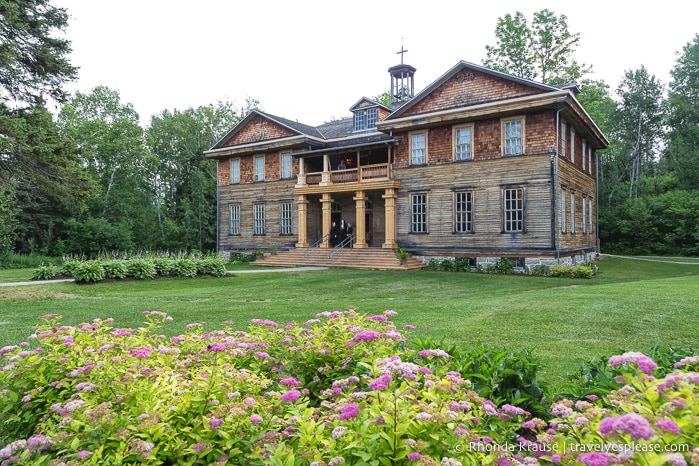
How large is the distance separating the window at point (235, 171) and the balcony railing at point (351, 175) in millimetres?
6047

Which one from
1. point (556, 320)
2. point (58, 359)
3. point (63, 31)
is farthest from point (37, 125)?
point (556, 320)

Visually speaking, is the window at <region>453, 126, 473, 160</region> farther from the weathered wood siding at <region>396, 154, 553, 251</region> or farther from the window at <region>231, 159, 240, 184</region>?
the window at <region>231, 159, 240, 184</region>

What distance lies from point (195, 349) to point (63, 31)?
15699mm

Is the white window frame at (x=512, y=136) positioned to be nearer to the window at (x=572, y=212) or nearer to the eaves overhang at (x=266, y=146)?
the window at (x=572, y=212)

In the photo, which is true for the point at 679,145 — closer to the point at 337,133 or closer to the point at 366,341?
the point at 337,133

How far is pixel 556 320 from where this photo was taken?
29.0 ft

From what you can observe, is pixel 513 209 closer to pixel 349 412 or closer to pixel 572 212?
pixel 572 212

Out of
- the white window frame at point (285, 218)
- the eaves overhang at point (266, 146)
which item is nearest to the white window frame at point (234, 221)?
the eaves overhang at point (266, 146)

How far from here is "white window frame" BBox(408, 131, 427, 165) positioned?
24.1 meters

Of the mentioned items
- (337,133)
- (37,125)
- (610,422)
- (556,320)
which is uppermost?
(337,133)

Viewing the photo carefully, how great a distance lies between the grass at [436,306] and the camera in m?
7.34

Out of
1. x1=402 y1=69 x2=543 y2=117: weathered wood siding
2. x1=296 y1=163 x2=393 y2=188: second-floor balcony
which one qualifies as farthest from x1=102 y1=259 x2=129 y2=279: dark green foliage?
x1=402 y1=69 x2=543 y2=117: weathered wood siding

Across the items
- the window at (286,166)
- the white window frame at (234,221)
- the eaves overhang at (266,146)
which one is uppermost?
the eaves overhang at (266,146)

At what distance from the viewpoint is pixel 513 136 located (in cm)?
2156
